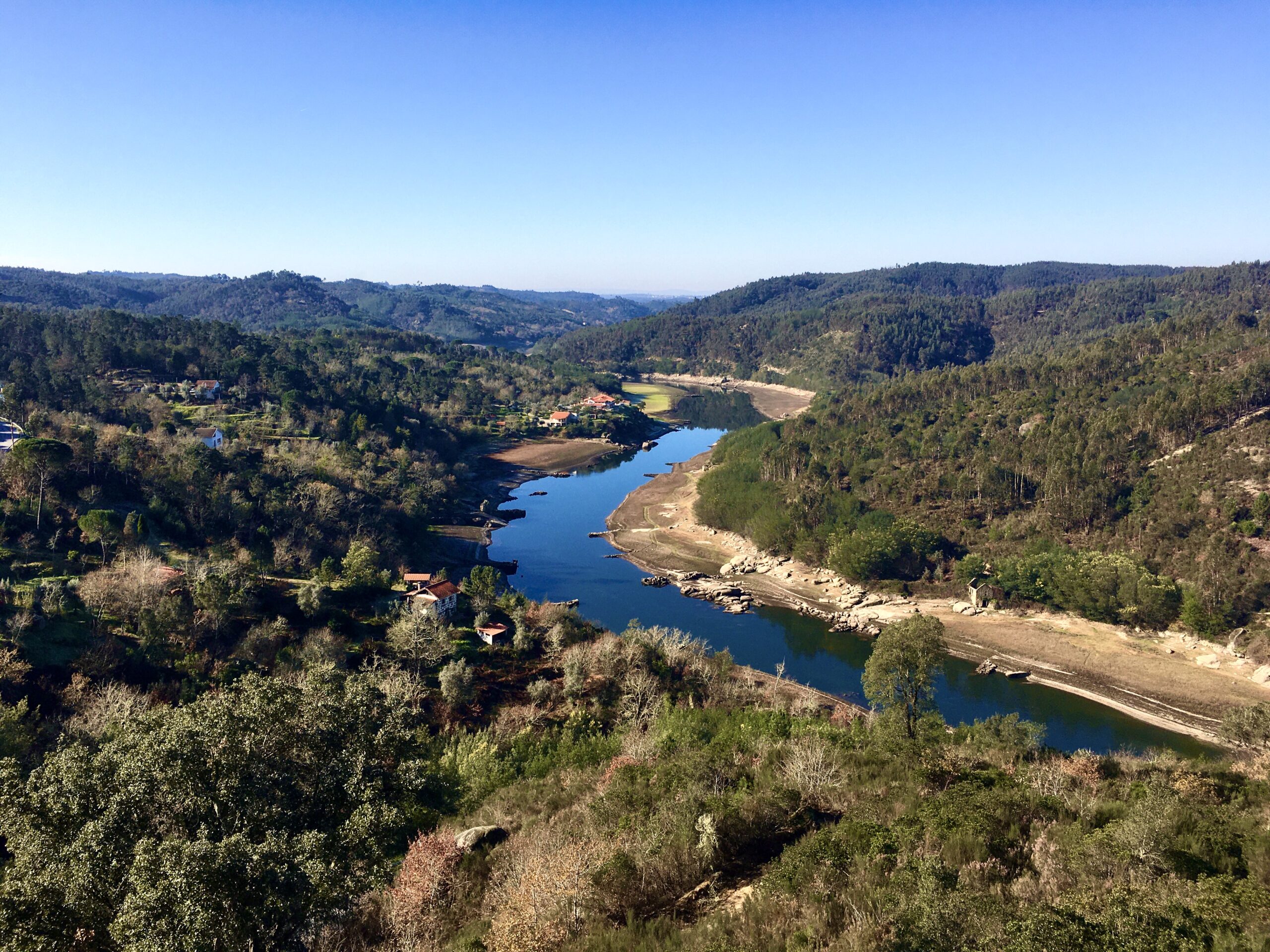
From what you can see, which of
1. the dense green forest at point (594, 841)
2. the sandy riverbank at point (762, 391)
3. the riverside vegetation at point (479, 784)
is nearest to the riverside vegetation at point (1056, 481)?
the riverside vegetation at point (479, 784)

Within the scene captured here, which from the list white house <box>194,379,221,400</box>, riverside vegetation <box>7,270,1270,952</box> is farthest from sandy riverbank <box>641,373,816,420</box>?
riverside vegetation <box>7,270,1270,952</box>

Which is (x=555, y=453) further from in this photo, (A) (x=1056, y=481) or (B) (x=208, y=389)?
(A) (x=1056, y=481)

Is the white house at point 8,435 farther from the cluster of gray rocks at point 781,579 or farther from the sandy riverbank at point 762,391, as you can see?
the sandy riverbank at point 762,391

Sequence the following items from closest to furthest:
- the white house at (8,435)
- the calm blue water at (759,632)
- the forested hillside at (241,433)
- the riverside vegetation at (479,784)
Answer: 1. the riverside vegetation at (479,784)
2. the calm blue water at (759,632)
3. the forested hillside at (241,433)
4. the white house at (8,435)

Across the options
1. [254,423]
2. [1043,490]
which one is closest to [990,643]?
[1043,490]

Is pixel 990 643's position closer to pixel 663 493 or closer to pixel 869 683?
pixel 869 683

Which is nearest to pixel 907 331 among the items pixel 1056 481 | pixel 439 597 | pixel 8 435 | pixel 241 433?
pixel 1056 481
